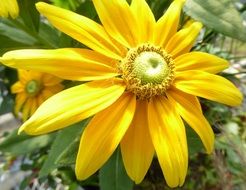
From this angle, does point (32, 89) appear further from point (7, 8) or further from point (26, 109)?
point (7, 8)

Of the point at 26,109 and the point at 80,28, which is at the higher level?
the point at 80,28

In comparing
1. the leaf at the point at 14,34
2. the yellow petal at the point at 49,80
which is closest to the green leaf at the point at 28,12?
the leaf at the point at 14,34

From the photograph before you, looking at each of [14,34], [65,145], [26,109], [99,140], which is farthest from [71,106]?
[26,109]

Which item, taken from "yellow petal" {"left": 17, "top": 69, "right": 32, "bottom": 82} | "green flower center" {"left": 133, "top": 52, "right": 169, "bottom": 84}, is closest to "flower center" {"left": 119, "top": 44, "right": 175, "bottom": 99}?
"green flower center" {"left": 133, "top": 52, "right": 169, "bottom": 84}

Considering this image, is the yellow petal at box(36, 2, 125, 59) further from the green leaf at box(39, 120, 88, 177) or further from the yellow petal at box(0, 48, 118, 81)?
the green leaf at box(39, 120, 88, 177)

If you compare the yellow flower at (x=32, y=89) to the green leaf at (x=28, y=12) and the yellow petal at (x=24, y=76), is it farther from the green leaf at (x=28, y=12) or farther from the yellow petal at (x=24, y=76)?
the green leaf at (x=28, y=12)

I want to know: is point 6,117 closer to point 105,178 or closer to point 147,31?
point 105,178

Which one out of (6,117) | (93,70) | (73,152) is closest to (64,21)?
(93,70)
